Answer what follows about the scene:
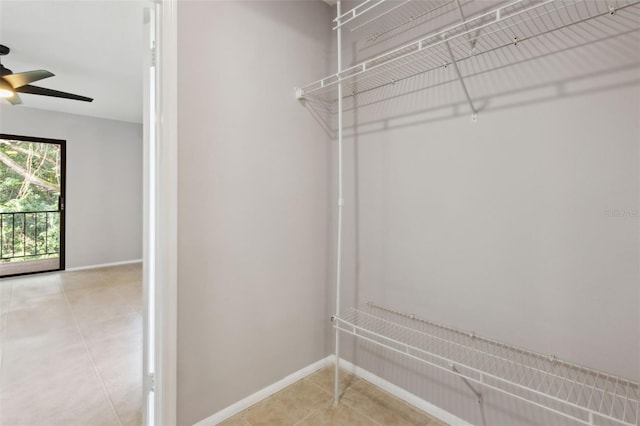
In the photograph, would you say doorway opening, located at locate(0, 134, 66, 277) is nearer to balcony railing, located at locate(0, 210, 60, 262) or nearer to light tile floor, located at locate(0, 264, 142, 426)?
balcony railing, located at locate(0, 210, 60, 262)

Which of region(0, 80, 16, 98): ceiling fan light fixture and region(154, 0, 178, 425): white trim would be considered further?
region(0, 80, 16, 98): ceiling fan light fixture

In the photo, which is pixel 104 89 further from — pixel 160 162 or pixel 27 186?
pixel 160 162

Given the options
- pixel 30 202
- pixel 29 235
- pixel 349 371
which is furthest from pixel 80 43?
pixel 29 235

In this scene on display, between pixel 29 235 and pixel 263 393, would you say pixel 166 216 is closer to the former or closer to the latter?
pixel 263 393

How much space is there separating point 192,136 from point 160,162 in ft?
0.63

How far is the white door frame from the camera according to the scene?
4.35ft

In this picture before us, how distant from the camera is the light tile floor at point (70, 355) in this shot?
1662mm

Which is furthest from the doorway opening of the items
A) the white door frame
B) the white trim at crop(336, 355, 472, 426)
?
the white trim at crop(336, 355, 472, 426)

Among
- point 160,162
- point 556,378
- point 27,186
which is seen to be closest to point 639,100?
point 556,378

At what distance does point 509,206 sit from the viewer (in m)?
1.35

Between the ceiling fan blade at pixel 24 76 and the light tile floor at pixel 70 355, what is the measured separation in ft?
6.89

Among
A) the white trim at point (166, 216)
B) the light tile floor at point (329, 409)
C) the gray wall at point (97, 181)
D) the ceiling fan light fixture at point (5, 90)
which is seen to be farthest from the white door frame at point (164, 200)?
the gray wall at point (97, 181)

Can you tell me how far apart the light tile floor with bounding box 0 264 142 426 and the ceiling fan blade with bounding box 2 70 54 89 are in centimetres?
210

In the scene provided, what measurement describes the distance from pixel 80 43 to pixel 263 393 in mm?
3087
